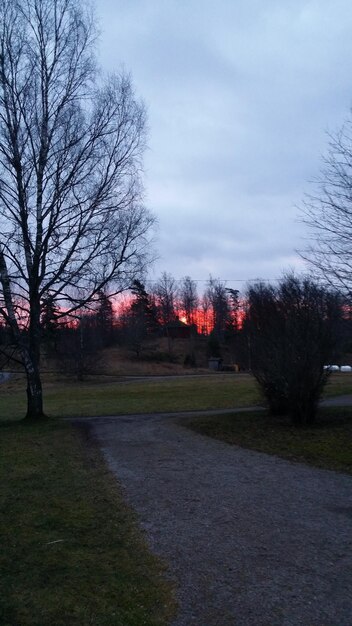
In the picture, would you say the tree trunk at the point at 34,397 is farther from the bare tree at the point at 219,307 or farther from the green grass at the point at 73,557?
the bare tree at the point at 219,307

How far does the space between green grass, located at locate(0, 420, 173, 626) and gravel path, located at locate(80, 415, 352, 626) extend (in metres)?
0.23

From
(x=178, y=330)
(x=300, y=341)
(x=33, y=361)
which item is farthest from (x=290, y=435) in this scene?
(x=178, y=330)

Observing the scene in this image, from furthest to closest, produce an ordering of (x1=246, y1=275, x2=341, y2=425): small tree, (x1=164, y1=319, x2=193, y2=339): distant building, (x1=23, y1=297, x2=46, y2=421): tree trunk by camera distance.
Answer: (x1=164, y1=319, x2=193, y2=339): distant building → (x1=23, y1=297, x2=46, y2=421): tree trunk → (x1=246, y1=275, x2=341, y2=425): small tree

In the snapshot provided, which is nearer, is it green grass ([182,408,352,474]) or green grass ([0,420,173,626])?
green grass ([0,420,173,626])

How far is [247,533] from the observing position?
504 cm

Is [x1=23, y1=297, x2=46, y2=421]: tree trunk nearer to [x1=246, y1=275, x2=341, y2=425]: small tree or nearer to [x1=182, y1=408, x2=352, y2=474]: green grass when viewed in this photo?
[x1=182, y1=408, x2=352, y2=474]: green grass

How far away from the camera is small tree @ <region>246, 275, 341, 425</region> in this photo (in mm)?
12617

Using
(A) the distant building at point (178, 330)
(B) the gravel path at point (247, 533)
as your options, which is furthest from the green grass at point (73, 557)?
(A) the distant building at point (178, 330)

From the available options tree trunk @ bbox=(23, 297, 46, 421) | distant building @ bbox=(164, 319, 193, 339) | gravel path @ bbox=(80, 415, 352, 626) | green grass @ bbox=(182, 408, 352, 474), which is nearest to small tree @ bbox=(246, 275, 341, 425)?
green grass @ bbox=(182, 408, 352, 474)

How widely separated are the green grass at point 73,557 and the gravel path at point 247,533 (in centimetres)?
23

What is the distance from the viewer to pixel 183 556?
4469 mm

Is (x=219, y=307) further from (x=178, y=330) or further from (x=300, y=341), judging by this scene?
(x=300, y=341)

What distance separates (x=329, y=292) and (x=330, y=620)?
31.3ft

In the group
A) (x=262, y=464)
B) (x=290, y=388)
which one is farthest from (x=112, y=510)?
(x=290, y=388)
